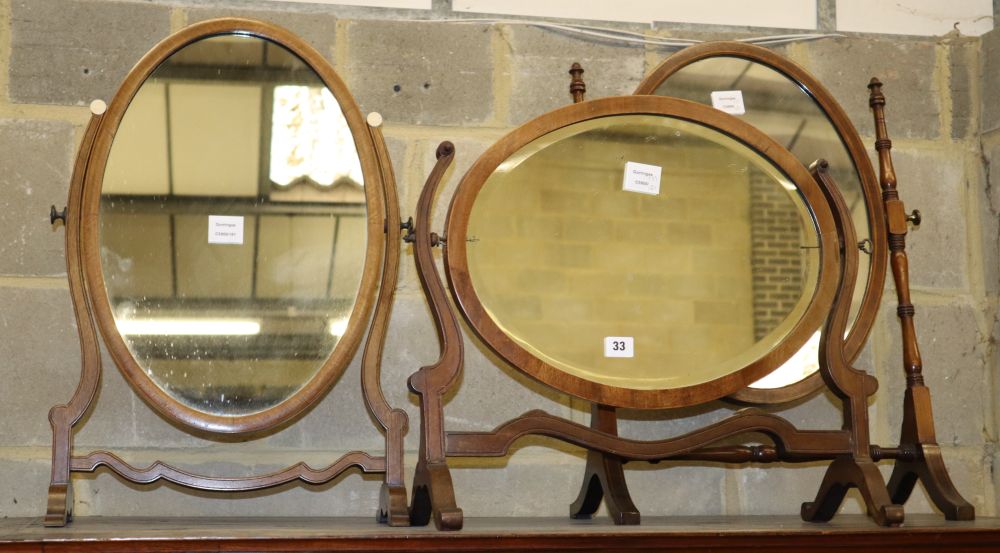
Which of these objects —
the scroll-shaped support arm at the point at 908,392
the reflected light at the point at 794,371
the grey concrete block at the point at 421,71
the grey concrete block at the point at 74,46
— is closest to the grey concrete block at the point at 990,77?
the scroll-shaped support arm at the point at 908,392

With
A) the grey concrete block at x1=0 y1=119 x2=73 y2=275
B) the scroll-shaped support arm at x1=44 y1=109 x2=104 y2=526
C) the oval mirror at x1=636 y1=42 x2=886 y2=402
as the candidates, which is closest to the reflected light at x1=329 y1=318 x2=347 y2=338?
the scroll-shaped support arm at x1=44 y1=109 x2=104 y2=526

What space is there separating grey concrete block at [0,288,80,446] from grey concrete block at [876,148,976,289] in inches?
54.1

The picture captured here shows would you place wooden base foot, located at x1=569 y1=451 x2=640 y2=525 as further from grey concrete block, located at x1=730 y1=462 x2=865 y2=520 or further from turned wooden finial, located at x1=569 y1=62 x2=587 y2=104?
turned wooden finial, located at x1=569 y1=62 x2=587 y2=104

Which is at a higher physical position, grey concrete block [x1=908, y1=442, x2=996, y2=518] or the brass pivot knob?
the brass pivot knob

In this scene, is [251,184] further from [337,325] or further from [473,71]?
[473,71]

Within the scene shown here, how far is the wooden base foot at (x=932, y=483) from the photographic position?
163 centimetres

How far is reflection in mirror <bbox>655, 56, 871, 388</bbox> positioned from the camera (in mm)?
1812

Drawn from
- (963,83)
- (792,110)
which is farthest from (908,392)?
(963,83)

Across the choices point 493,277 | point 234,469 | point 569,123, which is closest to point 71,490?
point 234,469

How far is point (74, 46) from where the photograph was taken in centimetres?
175

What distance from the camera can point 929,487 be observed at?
166 centimetres

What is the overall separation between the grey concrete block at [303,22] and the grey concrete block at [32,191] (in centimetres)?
32

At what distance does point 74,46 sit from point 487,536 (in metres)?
1.01

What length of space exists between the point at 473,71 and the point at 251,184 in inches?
17.3
